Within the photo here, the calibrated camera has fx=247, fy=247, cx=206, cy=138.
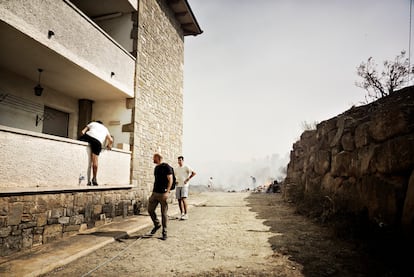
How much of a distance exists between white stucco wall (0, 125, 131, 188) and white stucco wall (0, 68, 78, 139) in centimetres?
244

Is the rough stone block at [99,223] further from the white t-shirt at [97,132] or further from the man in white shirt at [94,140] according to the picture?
the white t-shirt at [97,132]

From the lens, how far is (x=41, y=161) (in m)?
4.83

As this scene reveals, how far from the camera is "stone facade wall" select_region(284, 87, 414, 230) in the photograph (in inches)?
148

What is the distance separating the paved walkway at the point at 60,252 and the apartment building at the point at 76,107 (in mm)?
249

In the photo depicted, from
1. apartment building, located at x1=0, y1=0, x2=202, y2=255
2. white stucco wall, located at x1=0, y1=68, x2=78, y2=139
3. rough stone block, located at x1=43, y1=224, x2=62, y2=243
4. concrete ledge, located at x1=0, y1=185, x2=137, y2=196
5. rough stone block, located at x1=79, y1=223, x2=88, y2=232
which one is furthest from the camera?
white stucco wall, located at x1=0, y1=68, x2=78, y2=139

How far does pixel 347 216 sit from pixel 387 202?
1.30 m

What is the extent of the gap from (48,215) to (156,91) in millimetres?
6179

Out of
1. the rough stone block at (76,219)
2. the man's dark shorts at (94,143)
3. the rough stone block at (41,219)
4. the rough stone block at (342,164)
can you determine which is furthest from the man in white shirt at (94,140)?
the rough stone block at (342,164)

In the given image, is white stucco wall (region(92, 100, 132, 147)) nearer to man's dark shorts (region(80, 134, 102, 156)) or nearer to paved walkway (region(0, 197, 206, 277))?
man's dark shorts (region(80, 134, 102, 156))

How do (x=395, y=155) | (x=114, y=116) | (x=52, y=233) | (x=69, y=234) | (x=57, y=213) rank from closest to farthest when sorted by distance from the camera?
(x=395, y=155)
(x=52, y=233)
(x=57, y=213)
(x=69, y=234)
(x=114, y=116)

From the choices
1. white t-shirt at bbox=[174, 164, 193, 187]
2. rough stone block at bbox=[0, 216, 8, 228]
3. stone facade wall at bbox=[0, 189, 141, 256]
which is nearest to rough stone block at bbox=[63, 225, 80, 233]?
stone facade wall at bbox=[0, 189, 141, 256]

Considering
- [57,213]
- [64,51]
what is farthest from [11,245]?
[64,51]

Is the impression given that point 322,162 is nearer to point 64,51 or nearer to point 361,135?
point 361,135

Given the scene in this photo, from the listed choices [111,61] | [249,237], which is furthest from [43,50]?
[249,237]
